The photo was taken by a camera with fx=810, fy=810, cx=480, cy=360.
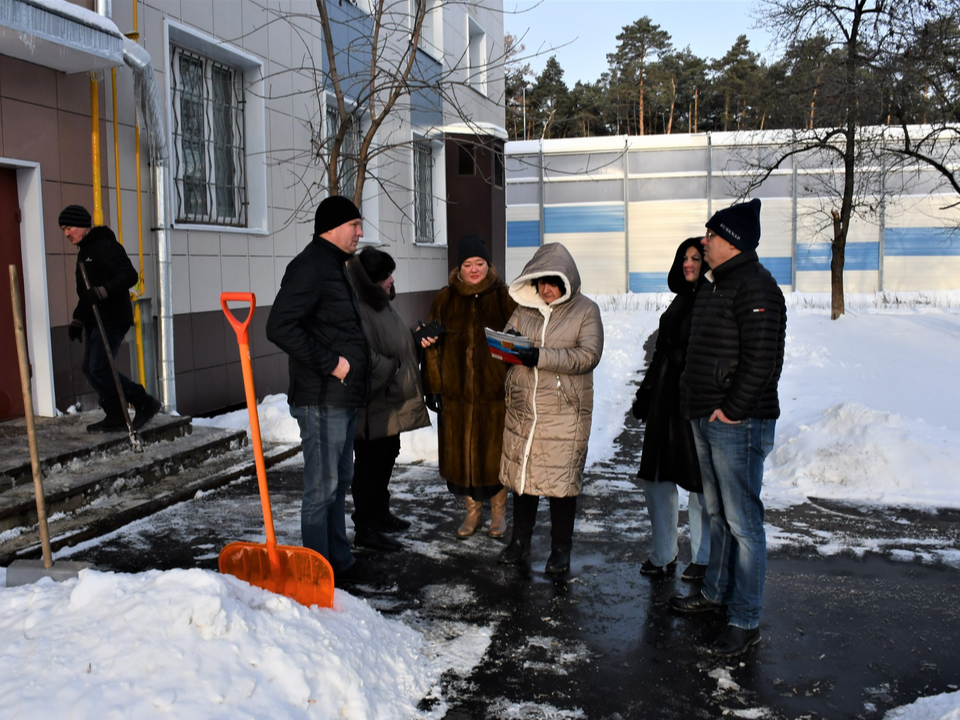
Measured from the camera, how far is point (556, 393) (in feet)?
14.5

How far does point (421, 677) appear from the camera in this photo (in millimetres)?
3324

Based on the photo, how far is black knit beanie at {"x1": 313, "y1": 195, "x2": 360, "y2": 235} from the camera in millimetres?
4188

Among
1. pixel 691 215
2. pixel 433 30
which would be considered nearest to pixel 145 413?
pixel 433 30

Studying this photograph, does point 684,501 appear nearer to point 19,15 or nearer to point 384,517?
point 384,517

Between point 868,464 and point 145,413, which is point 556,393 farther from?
point 145,413

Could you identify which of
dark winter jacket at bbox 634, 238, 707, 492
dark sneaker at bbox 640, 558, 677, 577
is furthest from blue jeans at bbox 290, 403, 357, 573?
dark sneaker at bbox 640, 558, 677, 577

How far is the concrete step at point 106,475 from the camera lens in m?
5.00

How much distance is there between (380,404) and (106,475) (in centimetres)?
219

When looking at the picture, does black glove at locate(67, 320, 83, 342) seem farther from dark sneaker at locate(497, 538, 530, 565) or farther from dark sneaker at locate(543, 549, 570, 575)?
dark sneaker at locate(543, 549, 570, 575)

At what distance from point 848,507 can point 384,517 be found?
327cm

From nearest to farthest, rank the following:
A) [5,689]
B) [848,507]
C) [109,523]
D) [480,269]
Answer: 1. [5,689]
2. [480,269]
3. [109,523]
4. [848,507]

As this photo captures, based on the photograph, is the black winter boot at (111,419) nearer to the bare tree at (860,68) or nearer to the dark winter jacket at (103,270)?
the dark winter jacket at (103,270)

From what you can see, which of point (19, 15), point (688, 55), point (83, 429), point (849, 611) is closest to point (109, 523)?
point (83, 429)

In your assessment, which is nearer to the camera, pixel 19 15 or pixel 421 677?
pixel 421 677
